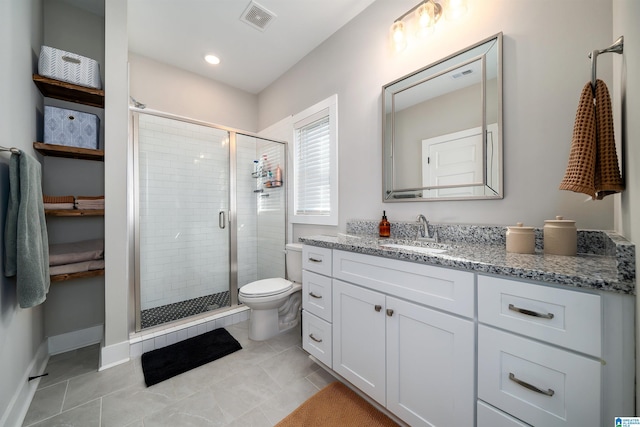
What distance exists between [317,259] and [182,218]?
71.1 inches

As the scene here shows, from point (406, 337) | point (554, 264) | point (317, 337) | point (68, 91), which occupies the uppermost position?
point (68, 91)

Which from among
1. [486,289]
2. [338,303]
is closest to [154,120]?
[338,303]

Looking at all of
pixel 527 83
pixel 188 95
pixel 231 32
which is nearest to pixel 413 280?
pixel 527 83

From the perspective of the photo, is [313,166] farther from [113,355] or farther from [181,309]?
[113,355]

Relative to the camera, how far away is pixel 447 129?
1.52 metres

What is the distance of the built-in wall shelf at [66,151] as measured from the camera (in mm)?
1649

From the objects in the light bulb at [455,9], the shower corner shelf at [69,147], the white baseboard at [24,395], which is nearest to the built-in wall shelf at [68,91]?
the shower corner shelf at [69,147]

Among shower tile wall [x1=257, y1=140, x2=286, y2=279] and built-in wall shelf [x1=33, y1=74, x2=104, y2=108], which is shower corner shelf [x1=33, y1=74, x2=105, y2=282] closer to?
built-in wall shelf [x1=33, y1=74, x2=104, y2=108]

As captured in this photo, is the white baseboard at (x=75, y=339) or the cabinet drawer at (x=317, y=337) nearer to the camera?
the cabinet drawer at (x=317, y=337)

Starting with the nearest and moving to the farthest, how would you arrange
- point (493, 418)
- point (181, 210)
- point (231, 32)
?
1. point (493, 418)
2. point (231, 32)
3. point (181, 210)

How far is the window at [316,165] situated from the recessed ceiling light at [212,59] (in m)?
1.05

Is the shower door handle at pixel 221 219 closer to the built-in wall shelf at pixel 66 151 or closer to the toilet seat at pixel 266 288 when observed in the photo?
the toilet seat at pixel 266 288

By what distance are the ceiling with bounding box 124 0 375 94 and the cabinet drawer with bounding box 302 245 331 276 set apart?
197cm

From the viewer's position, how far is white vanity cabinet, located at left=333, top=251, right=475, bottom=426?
0.96 m
